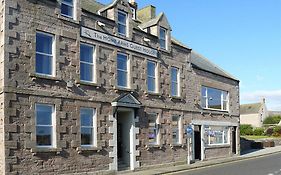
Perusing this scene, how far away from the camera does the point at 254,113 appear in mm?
100938

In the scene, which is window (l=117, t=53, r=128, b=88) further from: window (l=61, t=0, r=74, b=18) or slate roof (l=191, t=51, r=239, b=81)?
slate roof (l=191, t=51, r=239, b=81)

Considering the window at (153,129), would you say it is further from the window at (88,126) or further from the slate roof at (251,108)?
the slate roof at (251,108)

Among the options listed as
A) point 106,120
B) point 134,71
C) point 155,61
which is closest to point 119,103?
point 106,120

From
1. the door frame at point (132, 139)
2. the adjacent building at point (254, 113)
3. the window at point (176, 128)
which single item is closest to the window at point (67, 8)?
the door frame at point (132, 139)

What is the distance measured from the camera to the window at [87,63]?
61.3 ft

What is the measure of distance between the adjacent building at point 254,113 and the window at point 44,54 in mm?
90300

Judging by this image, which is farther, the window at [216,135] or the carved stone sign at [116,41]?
the window at [216,135]

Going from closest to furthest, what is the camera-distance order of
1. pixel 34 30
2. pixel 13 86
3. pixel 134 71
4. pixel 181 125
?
pixel 13 86 → pixel 34 30 → pixel 134 71 → pixel 181 125

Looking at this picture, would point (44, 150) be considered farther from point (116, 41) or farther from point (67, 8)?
point (116, 41)

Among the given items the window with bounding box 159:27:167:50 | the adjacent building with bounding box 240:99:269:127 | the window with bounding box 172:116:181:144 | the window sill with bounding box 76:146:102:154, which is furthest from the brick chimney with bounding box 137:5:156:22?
the adjacent building with bounding box 240:99:269:127

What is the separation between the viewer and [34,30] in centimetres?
1634

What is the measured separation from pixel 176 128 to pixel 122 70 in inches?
259

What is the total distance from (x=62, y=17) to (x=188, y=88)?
12.2m

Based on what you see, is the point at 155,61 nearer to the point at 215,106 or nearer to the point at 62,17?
the point at 62,17
